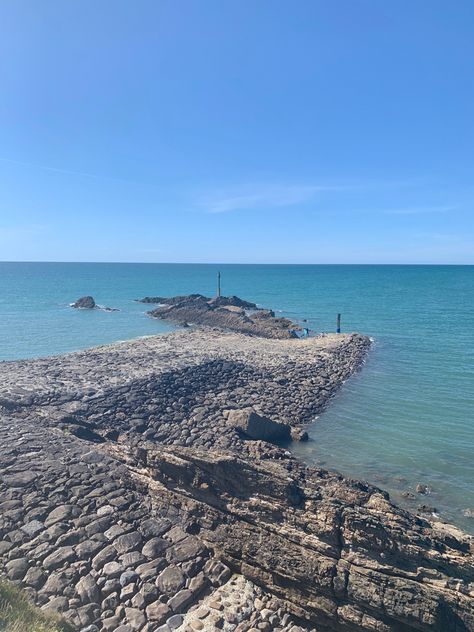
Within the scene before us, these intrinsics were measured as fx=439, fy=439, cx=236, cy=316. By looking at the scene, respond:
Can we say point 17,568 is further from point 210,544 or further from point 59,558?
point 210,544

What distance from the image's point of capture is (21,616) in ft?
29.3

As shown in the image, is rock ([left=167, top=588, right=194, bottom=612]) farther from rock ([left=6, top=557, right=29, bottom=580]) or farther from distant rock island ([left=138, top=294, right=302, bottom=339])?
distant rock island ([left=138, top=294, right=302, bottom=339])

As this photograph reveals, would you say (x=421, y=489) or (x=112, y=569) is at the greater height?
(x=112, y=569)

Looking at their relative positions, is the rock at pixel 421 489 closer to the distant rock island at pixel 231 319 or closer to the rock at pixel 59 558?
the rock at pixel 59 558

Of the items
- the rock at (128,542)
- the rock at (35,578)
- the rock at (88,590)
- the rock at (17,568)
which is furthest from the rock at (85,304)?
the rock at (88,590)

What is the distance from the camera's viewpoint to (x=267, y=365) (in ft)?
113

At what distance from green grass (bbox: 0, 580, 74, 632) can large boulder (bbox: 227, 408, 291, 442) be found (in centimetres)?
1248

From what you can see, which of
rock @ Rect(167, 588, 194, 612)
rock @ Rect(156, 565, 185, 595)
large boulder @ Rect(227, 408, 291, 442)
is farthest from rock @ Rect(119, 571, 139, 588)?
large boulder @ Rect(227, 408, 291, 442)

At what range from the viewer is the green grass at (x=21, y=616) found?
846cm

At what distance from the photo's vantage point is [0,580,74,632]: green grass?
8461mm

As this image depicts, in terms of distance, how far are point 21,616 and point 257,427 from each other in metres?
13.8

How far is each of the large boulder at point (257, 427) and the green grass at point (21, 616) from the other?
1248 cm

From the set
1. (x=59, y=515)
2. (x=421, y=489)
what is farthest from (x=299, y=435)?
(x=59, y=515)

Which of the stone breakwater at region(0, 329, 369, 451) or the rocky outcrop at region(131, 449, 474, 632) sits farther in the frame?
the stone breakwater at region(0, 329, 369, 451)
